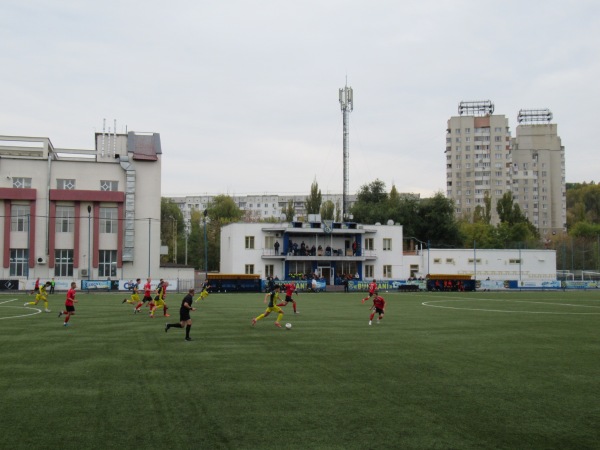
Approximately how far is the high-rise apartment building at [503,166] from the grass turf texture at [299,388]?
4870 inches

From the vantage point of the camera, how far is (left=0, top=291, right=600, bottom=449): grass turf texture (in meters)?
10.1

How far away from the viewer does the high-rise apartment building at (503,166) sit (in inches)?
5699

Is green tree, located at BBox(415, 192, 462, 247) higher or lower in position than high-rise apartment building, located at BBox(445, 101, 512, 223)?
lower

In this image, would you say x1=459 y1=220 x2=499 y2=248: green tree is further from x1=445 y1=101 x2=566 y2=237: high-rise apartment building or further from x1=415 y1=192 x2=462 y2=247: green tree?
x1=445 y1=101 x2=566 y2=237: high-rise apartment building

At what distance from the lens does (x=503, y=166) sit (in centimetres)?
14475

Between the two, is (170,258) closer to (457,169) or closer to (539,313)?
(457,169)

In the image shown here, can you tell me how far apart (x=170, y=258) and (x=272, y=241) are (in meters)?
53.4

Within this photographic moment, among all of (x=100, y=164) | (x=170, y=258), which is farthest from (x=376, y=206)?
Answer: (x=100, y=164)

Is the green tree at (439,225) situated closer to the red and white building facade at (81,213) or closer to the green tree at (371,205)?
the green tree at (371,205)

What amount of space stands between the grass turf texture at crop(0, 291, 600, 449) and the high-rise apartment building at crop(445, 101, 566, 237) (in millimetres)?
123704

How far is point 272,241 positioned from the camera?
81.1 m

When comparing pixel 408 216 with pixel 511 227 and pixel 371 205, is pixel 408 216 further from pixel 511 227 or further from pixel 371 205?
pixel 511 227

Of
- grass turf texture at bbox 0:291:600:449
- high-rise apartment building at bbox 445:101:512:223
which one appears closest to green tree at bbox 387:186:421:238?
high-rise apartment building at bbox 445:101:512:223

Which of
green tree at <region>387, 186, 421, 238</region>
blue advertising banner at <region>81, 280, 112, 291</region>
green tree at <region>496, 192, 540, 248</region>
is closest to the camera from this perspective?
blue advertising banner at <region>81, 280, 112, 291</region>
